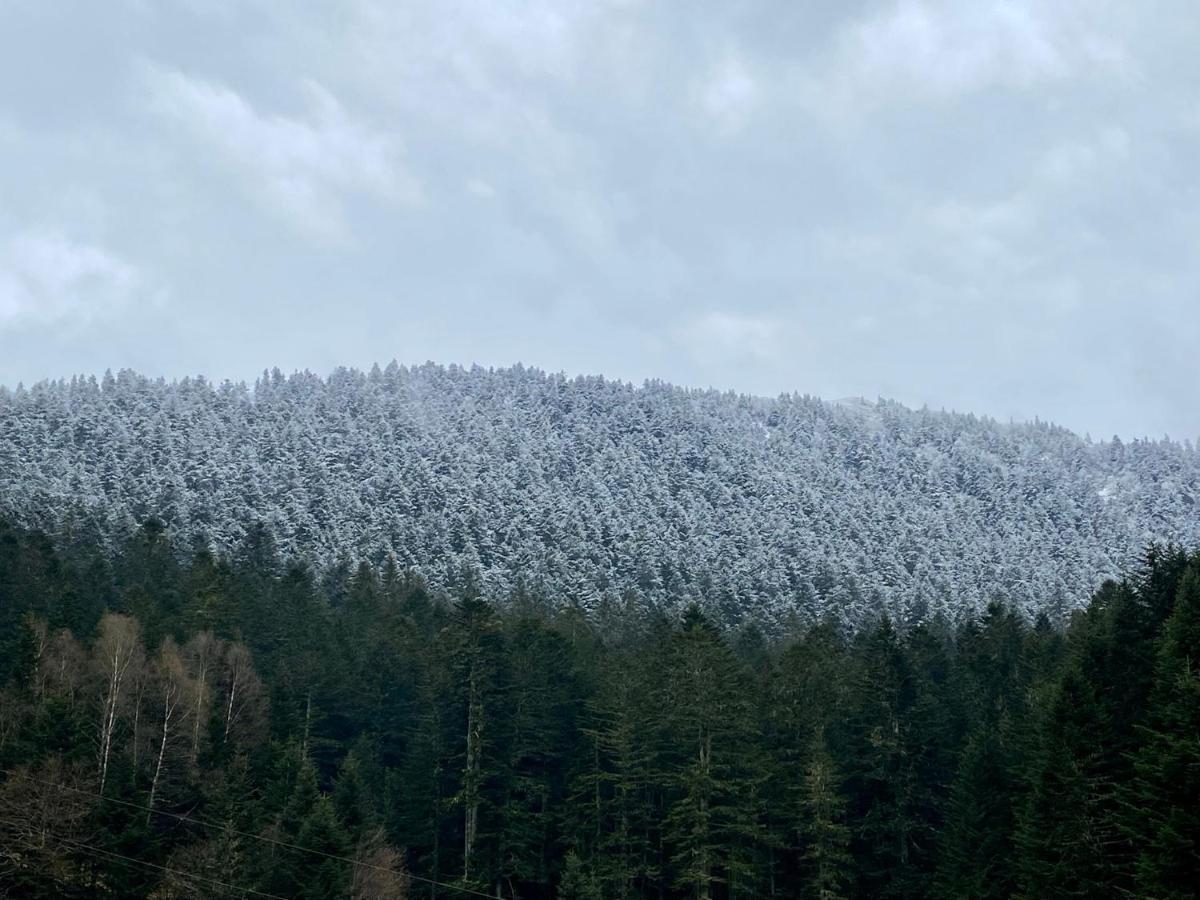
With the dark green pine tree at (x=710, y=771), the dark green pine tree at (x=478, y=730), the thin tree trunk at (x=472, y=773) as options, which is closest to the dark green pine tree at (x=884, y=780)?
the dark green pine tree at (x=710, y=771)

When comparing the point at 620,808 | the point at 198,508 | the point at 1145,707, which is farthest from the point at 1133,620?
the point at 198,508

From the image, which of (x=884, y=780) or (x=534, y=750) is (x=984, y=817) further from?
(x=534, y=750)

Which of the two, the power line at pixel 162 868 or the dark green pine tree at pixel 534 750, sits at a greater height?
the dark green pine tree at pixel 534 750

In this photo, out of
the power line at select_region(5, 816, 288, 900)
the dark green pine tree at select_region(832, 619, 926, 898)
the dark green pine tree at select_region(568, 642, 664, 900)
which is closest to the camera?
the power line at select_region(5, 816, 288, 900)

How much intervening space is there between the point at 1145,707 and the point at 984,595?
134 m

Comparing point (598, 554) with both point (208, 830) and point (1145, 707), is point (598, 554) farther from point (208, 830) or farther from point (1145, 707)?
point (1145, 707)

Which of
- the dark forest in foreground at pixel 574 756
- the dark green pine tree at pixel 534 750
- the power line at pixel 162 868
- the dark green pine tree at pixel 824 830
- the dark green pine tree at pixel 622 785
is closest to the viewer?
the dark forest in foreground at pixel 574 756

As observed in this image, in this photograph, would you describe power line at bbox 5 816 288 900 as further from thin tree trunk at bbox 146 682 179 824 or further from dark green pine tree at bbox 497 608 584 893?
dark green pine tree at bbox 497 608 584 893

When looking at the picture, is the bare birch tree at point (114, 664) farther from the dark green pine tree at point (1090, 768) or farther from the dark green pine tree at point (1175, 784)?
the dark green pine tree at point (1175, 784)

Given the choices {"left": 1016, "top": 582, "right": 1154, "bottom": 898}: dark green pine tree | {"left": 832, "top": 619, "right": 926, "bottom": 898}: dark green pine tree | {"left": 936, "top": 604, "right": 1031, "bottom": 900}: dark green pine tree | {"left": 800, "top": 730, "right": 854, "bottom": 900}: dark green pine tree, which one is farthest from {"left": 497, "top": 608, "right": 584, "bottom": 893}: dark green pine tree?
{"left": 1016, "top": 582, "right": 1154, "bottom": 898}: dark green pine tree

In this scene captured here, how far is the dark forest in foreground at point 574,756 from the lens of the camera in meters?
36.6

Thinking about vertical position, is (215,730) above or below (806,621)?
below

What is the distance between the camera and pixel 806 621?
126 meters

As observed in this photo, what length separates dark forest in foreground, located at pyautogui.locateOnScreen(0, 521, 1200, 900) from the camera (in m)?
36.6
